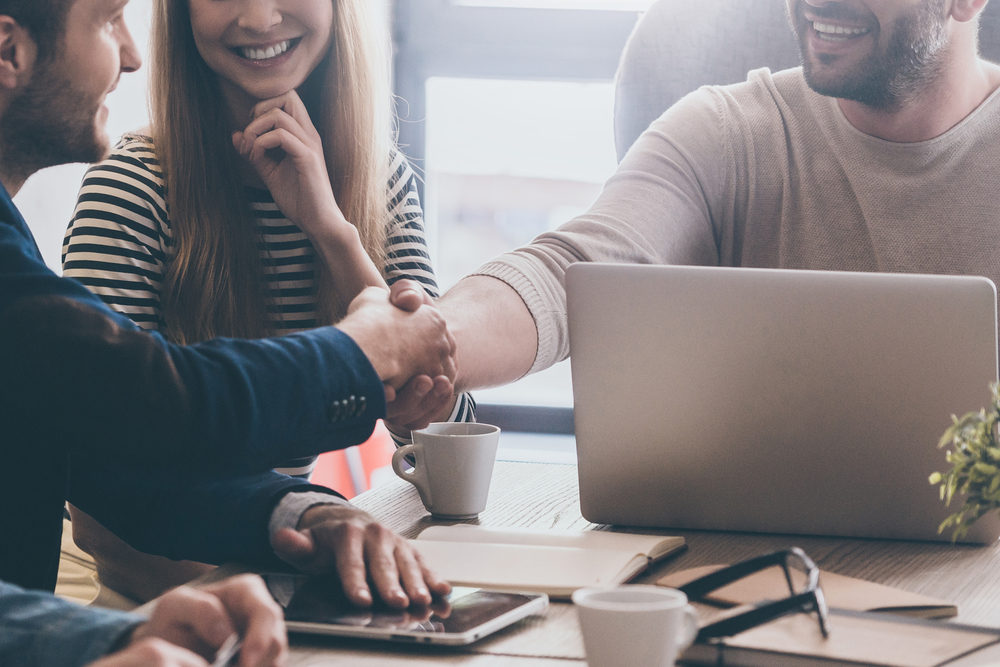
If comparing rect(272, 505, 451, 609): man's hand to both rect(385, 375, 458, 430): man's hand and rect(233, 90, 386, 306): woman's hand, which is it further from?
rect(233, 90, 386, 306): woman's hand

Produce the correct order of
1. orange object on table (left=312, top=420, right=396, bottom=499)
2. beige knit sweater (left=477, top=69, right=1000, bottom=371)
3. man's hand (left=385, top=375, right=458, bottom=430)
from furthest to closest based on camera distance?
orange object on table (left=312, top=420, right=396, bottom=499) → beige knit sweater (left=477, top=69, right=1000, bottom=371) → man's hand (left=385, top=375, right=458, bottom=430)

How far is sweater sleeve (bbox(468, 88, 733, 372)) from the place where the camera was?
120 cm

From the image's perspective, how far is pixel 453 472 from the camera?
922 millimetres

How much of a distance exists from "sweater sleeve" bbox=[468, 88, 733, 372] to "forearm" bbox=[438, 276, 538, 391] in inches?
1.5

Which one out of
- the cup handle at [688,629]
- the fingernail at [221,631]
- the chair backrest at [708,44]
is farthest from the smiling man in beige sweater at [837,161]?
the fingernail at [221,631]

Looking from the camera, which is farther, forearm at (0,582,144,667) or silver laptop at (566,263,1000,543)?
silver laptop at (566,263,1000,543)

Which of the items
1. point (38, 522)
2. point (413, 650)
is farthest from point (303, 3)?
point (413, 650)

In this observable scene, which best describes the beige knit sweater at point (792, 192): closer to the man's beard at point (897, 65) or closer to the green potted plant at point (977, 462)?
the man's beard at point (897, 65)

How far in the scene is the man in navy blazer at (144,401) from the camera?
2.37ft

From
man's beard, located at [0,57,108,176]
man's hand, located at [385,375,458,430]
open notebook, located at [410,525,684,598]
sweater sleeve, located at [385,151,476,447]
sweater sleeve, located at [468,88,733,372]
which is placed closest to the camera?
open notebook, located at [410,525,684,598]

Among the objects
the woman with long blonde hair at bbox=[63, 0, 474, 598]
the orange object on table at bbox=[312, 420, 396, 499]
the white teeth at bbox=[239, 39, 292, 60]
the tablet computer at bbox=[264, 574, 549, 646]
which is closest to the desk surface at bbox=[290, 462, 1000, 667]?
the tablet computer at bbox=[264, 574, 549, 646]

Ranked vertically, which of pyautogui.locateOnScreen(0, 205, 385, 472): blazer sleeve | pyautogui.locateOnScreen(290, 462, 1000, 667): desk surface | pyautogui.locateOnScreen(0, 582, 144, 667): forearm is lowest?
pyautogui.locateOnScreen(290, 462, 1000, 667): desk surface

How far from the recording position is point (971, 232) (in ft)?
4.33

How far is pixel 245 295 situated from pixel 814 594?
1.10 metres
